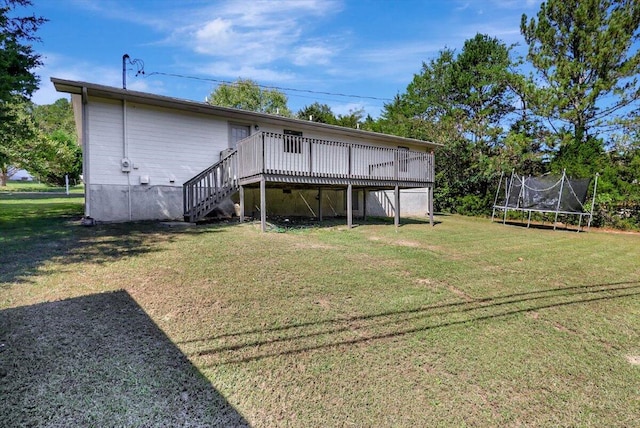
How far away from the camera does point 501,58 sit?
2373 cm

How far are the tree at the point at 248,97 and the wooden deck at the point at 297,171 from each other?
26.0 meters

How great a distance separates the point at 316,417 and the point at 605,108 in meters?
21.6

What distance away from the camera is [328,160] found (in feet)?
33.6

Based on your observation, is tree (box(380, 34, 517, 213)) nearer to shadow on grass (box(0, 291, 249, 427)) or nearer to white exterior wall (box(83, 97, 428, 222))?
white exterior wall (box(83, 97, 428, 222))

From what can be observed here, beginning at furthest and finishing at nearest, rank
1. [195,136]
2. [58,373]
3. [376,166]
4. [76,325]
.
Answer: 1. [376,166]
2. [195,136]
3. [76,325]
4. [58,373]

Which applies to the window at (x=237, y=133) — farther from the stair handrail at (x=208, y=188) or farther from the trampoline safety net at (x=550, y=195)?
the trampoline safety net at (x=550, y=195)

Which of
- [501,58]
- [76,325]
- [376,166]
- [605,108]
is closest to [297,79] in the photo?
[376,166]

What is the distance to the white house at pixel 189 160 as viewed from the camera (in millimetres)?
9218

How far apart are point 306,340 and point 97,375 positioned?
1.64 m

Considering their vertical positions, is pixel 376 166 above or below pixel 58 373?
above

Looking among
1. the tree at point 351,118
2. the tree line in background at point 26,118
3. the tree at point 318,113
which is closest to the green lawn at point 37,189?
the tree line in background at point 26,118

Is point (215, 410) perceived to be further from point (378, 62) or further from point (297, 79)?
point (297, 79)

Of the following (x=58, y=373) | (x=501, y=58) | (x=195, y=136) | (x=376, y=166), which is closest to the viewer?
(x=58, y=373)

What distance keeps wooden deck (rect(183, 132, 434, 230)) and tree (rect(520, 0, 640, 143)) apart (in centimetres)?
1028
